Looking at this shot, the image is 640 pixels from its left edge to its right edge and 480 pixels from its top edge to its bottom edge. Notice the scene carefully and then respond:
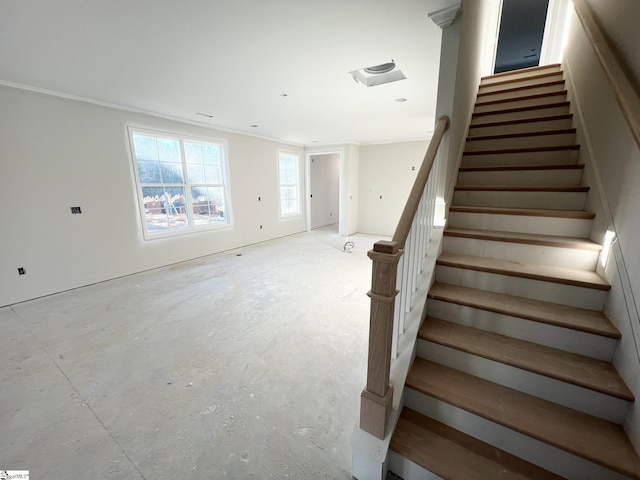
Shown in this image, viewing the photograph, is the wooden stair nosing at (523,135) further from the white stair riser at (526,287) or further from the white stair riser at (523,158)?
the white stair riser at (526,287)

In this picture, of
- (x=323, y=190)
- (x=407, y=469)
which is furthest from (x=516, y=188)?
(x=323, y=190)

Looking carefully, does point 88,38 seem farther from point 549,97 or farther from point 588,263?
point 549,97

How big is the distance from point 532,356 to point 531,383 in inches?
4.9

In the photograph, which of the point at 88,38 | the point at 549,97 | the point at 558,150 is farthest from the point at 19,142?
the point at 549,97

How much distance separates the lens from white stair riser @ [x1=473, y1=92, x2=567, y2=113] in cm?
260

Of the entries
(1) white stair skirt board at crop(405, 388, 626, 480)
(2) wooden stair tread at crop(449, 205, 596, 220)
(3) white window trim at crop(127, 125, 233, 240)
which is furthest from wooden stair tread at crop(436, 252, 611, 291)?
(3) white window trim at crop(127, 125, 233, 240)

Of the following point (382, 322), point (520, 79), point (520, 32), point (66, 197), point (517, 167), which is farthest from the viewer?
point (520, 32)

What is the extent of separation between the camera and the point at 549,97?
2.66 metres

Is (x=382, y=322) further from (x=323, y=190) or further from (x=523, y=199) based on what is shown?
(x=323, y=190)

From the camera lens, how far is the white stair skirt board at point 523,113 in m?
2.46

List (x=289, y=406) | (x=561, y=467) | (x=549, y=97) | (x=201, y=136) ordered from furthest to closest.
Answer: (x=201, y=136) → (x=549, y=97) → (x=289, y=406) → (x=561, y=467)

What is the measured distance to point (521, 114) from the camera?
103 inches

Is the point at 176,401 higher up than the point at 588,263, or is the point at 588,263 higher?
the point at 588,263

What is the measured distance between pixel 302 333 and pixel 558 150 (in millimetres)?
2726
